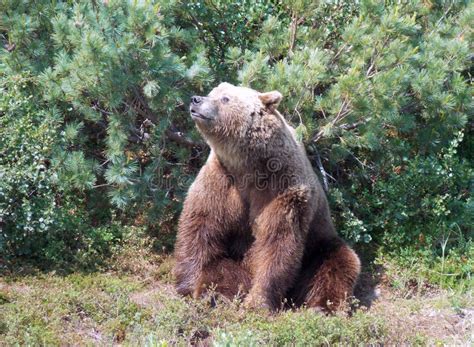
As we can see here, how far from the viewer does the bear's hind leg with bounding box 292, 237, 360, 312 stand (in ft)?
20.6

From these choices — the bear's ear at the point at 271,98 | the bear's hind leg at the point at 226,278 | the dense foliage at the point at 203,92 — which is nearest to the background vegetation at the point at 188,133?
the dense foliage at the point at 203,92

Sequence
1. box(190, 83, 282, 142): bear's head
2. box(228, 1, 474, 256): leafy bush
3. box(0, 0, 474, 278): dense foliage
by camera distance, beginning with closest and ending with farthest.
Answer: box(190, 83, 282, 142): bear's head, box(0, 0, 474, 278): dense foliage, box(228, 1, 474, 256): leafy bush

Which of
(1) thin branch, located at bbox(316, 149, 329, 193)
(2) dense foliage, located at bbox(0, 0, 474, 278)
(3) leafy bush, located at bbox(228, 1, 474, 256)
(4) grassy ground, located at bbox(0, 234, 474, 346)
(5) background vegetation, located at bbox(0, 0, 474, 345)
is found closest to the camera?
(4) grassy ground, located at bbox(0, 234, 474, 346)

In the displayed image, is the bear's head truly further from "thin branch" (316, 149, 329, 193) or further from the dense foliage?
"thin branch" (316, 149, 329, 193)

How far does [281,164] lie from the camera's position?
6.14 metres

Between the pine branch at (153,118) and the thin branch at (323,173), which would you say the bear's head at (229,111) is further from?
the thin branch at (323,173)

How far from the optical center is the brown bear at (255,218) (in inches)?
240

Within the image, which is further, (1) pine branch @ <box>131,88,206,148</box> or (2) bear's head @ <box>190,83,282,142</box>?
(1) pine branch @ <box>131,88,206,148</box>

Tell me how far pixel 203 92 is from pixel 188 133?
427mm

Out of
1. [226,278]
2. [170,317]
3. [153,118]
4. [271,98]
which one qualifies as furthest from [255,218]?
[153,118]

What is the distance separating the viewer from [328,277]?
639 cm

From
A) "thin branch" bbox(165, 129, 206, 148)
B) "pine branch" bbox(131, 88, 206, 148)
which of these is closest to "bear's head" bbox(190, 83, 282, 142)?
"pine branch" bbox(131, 88, 206, 148)

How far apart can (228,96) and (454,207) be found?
9.20 ft

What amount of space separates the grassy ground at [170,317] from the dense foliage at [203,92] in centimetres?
57
